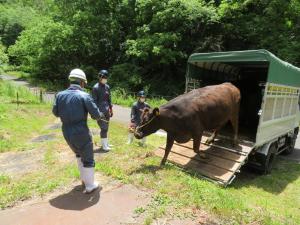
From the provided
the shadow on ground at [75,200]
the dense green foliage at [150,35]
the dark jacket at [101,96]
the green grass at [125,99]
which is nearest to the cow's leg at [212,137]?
the dark jacket at [101,96]

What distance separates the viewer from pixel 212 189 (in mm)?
5746

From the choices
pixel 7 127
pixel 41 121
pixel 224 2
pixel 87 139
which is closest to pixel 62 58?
pixel 224 2

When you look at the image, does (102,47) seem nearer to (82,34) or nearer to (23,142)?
(82,34)

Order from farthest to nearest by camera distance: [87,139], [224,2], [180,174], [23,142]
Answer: [224,2] < [23,142] < [180,174] < [87,139]

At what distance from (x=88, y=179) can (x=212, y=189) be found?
84.1 inches

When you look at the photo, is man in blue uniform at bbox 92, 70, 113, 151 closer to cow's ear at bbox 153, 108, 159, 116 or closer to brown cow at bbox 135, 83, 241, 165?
brown cow at bbox 135, 83, 241, 165

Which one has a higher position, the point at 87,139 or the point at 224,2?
the point at 224,2

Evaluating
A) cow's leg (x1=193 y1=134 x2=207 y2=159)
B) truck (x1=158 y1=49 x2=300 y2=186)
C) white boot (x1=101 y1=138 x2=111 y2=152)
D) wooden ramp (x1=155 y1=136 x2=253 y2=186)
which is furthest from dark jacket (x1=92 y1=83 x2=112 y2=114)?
cow's leg (x1=193 y1=134 x2=207 y2=159)

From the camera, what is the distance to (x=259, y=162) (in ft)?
27.4

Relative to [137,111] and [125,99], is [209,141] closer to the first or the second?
[137,111]

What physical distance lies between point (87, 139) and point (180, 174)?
84.7 inches

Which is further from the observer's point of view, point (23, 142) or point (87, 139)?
point (23, 142)

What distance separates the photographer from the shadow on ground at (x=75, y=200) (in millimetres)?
4812

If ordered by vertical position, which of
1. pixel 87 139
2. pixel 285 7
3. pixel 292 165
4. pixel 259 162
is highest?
pixel 285 7
